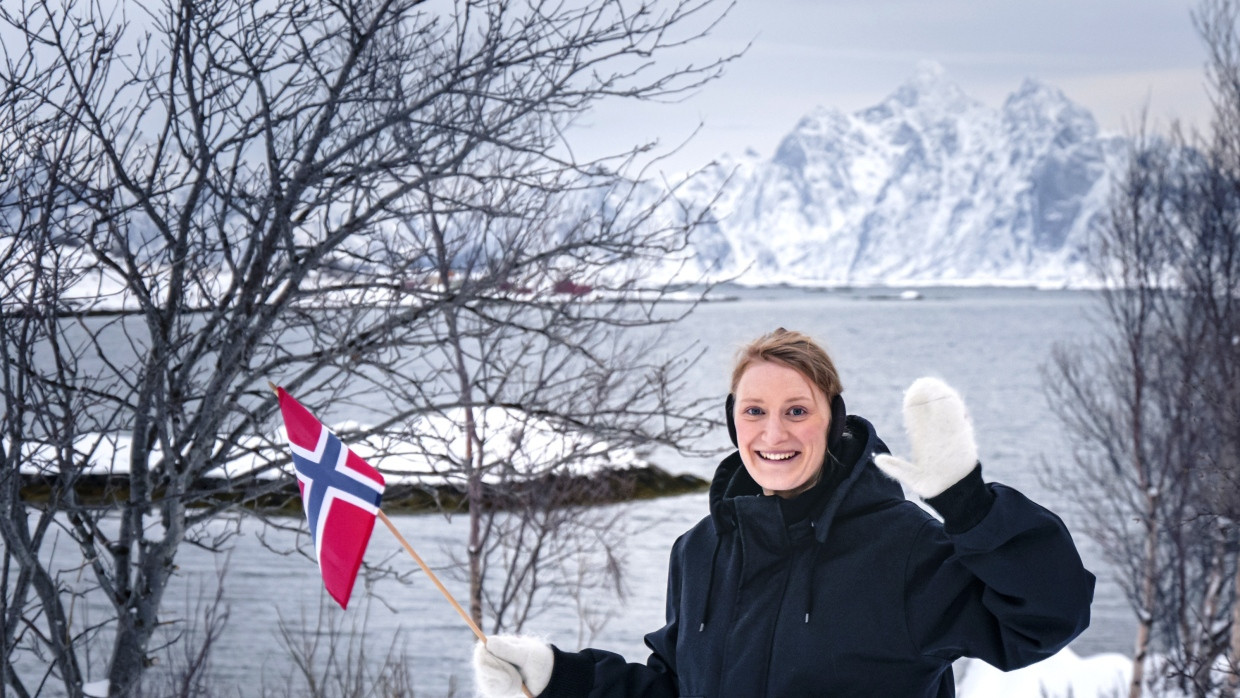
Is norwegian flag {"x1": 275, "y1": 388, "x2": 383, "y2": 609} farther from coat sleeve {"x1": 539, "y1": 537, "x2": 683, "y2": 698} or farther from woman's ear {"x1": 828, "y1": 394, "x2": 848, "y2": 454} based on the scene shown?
woman's ear {"x1": 828, "y1": 394, "x2": 848, "y2": 454}

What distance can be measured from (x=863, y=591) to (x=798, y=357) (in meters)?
0.56

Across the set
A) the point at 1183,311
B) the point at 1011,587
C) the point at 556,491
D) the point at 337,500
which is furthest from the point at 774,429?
the point at 1183,311

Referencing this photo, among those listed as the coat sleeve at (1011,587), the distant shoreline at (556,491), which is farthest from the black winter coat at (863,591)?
the distant shoreline at (556,491)

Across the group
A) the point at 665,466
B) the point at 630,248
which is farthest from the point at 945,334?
the point at 630,248

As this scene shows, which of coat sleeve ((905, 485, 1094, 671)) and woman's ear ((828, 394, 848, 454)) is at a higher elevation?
woman's ear ((828, 394, 848, 454))

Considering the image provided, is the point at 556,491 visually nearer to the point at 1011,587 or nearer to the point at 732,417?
the point at 732,417

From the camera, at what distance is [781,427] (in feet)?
8.85

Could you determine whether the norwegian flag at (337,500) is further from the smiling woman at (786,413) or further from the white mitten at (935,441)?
the white mitten at (935,441)

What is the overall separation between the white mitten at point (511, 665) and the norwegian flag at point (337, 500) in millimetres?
703

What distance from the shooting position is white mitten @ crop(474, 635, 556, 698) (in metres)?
2.99

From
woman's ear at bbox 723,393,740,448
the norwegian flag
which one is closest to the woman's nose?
woman's ear at bbox 723,393,740,448

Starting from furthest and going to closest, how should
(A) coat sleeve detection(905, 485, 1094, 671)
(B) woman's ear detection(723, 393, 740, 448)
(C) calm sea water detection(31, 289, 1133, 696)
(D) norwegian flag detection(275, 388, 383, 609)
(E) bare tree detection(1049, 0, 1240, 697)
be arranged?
(C) calm sea water detection(31, 289, 1133, 696), (E) bare tree detection(1049, 0, 1240, 697), (D) norwegian flag detection(275, 388, 383, 609), (B) woman's ear detection(723, 393, 740, 448), (A) coat sleeve detection(905, 485, 1094, 671)

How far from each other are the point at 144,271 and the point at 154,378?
1.81ft

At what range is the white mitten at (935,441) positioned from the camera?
2.30 m
